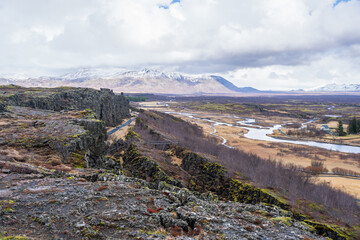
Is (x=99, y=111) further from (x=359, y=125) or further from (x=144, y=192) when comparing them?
(x=359, y=125)

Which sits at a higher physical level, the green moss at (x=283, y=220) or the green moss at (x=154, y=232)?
the green moss at (x=154, y=232)

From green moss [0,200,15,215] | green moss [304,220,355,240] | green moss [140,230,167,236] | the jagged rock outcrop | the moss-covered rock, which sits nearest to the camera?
green moss [0,200,15,215]

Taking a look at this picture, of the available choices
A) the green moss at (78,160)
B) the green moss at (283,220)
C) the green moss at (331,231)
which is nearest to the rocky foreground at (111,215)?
the green moss at (283,220)

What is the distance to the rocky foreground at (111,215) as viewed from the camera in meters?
12.5

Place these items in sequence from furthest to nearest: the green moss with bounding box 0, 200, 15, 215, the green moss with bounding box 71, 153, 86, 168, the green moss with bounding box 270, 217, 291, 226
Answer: the green moss with bounding box 71, 153, 86, 168
the green moss with bounding box 270, 217, 291, 226
the green moss with bounding box 0, 200, 15, 215

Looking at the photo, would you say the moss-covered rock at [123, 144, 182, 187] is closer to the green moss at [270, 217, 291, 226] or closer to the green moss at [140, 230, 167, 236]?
the green moss at [270, 217, 291, 226]

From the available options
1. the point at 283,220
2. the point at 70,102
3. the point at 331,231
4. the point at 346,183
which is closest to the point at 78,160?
the point at 283,220

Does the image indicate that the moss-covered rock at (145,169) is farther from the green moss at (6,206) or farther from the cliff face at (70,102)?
the green moss at (6,206)

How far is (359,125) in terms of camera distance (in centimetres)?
13862

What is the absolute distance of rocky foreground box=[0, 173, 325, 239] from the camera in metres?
12.5

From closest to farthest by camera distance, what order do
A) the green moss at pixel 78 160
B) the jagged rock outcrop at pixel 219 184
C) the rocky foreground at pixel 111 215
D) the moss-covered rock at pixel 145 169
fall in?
the rocky foreground at pixel 111 215 → the green moss at pixel 78 160 → the jagged rock outcrop at pixel 219 184 → the moss-covered rock at pixel 145 169

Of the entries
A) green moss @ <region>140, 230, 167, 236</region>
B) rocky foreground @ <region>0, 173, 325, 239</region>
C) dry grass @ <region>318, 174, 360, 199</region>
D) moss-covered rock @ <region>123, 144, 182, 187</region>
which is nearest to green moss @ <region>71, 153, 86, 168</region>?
rocky foreground @ <region>0, 173, 325, 239</region>

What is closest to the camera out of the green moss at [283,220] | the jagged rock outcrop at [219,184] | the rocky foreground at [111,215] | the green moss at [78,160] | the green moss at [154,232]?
the rocky foreground at [111,215]

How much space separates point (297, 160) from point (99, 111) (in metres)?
77.1
